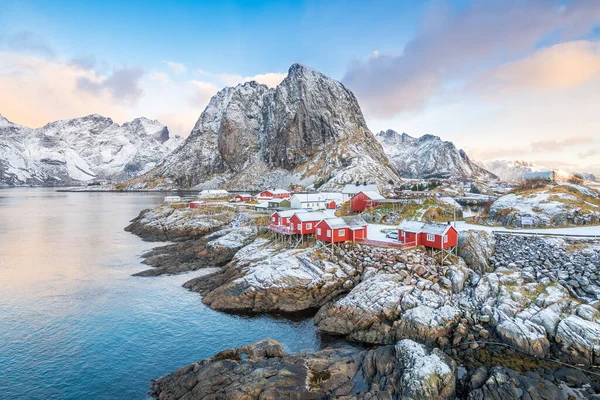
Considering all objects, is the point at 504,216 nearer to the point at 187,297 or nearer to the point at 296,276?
the point at 296,276

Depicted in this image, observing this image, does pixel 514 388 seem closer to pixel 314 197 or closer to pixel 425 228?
pixel 425 228

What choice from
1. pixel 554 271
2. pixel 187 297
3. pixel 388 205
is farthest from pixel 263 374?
pixel 388 205

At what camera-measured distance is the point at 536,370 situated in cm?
1984

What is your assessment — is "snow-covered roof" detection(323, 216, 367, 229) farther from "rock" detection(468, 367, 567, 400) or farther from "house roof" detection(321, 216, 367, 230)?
"rock" detection(468, 367, 567, 400)

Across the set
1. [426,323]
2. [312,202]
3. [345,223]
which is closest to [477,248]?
[345,223]

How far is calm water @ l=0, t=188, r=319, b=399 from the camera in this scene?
2125 centimetres

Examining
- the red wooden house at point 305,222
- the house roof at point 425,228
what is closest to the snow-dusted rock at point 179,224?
the red wooden house at point 305,222

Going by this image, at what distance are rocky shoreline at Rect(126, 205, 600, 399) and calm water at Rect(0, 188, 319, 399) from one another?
2.66m

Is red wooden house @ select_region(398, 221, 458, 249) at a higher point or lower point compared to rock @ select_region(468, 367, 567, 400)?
higher

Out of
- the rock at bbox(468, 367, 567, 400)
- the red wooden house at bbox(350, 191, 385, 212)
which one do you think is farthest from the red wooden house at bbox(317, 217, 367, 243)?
the red wooden house at bbox(350, 191, 385, 212)

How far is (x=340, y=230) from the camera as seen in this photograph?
3984 centimetres

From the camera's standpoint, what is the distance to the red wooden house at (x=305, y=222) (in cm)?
4338

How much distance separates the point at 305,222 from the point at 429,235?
15415 millimetres

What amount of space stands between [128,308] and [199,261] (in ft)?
51.3
